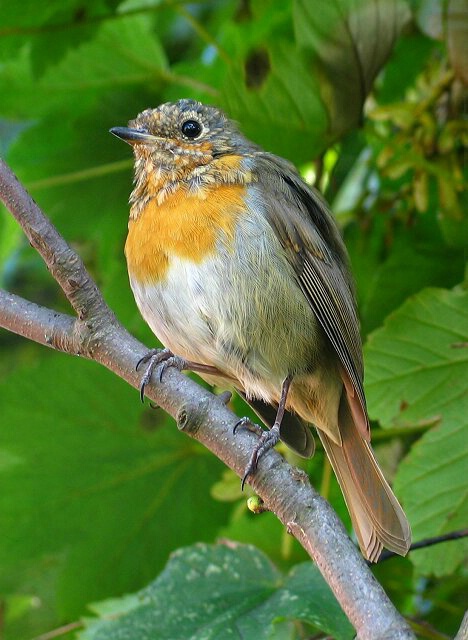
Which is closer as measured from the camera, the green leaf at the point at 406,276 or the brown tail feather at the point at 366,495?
the brown tail feather at the point at 366,495

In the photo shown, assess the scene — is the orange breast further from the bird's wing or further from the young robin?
the bird's wing

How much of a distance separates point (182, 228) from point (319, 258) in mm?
442

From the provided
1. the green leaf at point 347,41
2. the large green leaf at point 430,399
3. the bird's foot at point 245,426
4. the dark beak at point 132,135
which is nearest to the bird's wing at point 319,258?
the large green leaf at point 430,399

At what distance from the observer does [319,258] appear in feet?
9.62

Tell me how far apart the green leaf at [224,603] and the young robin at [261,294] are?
0.86 feet

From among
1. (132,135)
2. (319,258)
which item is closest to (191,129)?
(132,135)

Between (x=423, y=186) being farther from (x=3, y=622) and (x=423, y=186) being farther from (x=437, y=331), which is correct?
(x=3, y=622)

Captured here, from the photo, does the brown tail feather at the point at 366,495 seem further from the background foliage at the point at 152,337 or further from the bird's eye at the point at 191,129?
the bird's eye at the point at 191,129

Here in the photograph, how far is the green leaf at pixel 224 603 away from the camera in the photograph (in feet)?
7.77

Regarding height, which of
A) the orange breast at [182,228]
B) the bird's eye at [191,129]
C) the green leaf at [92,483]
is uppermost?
the bird's eye at [191,129]

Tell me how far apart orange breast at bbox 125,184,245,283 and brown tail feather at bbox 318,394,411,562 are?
2.30 feet

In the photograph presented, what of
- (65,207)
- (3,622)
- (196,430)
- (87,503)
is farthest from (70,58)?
(3,622)

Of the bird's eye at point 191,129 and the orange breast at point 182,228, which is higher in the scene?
the bird's eye at point 191,129

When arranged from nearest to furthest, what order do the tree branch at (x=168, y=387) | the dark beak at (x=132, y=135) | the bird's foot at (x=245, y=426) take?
the tree branch at (x=168, y=387) < the bird's foot at (x=245, y=426) < the dark beak at (x=132, y=135)
